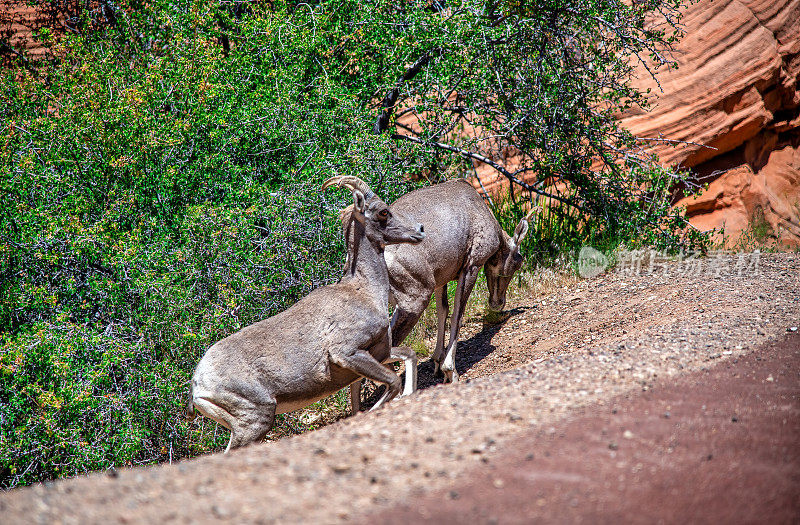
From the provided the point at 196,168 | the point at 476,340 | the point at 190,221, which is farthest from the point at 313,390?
the point at 476,340

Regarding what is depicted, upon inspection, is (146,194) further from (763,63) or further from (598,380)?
(763,63)

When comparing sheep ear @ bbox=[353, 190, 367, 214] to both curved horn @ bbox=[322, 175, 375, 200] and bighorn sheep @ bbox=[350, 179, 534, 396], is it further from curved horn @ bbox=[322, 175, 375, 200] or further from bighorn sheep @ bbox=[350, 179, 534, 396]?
bighorn sheep @ bbox=[350, 179, 534, 396]

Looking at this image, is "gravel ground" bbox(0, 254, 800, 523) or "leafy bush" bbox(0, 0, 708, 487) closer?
"gravel ground" bbox(0, 254, 800, 523)

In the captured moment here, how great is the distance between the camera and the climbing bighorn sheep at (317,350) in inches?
249

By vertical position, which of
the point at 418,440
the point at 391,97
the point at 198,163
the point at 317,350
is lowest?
the point at 317,350

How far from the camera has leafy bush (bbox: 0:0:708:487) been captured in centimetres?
721

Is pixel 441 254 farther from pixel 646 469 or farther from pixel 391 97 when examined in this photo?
pixel 646 469

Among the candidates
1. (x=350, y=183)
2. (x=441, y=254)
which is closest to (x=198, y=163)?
(x=350, y=183)

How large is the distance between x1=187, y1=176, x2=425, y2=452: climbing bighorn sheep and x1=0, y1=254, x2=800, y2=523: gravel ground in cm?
117

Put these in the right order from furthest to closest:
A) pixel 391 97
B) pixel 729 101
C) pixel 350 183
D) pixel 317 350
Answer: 1. pixel 729 101
2. pixel 391 97
3. pixel 350 183
4. pixel 317 350

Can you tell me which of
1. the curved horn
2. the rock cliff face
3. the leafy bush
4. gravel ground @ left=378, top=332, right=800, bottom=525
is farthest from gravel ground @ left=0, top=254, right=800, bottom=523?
the rock cliff face

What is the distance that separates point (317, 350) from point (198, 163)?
318cm

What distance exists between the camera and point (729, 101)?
1522 centimetres

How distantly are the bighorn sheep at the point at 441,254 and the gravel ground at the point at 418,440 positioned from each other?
1.21 m
